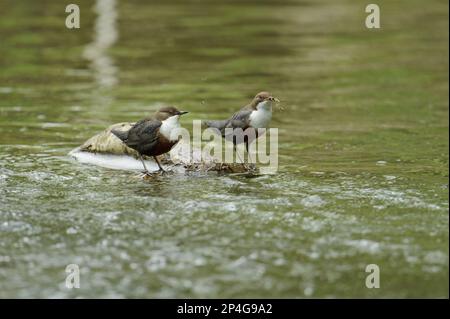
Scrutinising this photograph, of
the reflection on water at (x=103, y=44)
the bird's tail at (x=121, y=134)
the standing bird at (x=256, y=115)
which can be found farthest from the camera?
the reflection on water at (x=103, y=44)

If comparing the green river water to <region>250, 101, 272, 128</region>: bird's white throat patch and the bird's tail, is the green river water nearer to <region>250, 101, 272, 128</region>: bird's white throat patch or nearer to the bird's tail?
the bird's tail

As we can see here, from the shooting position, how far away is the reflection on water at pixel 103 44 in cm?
1909

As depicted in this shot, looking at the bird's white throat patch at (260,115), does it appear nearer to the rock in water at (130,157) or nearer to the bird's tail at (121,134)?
the rock in water at (130,157)

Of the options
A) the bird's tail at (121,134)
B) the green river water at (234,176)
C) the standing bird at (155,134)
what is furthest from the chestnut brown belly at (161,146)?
the bird's tail at (121,134)

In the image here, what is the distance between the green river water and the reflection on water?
10 centimetres

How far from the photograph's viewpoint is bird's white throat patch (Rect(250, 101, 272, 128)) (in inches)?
421

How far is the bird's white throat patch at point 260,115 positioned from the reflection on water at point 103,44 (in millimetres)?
7742

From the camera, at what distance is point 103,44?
23.8 m

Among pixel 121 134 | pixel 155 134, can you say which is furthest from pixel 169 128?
pixel 121 134

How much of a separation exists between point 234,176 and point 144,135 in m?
1.20

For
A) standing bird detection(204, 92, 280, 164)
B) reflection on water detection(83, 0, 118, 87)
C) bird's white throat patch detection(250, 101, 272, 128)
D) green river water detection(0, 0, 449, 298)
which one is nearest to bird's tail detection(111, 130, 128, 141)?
green river water detection(0, 0, 449, 298)

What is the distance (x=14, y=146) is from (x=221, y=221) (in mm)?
5054
